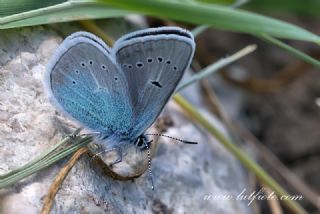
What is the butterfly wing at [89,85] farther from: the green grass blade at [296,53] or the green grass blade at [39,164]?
the green grass blade at [296,53]

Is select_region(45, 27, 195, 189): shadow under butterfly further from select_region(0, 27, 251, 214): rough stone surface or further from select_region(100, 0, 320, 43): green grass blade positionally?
select_region(100, 0, 320, 43): green grass blade

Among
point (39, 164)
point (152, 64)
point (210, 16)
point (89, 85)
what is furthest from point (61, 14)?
point (39, 164)

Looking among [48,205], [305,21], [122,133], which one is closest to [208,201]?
[122,133]

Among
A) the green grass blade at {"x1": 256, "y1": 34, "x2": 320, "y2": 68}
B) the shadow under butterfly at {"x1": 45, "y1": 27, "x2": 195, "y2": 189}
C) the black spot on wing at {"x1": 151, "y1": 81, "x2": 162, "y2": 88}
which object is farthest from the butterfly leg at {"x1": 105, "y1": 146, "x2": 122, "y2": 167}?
the green grass blade at {"x1": 256, "y1": 34, "x2": 320, "y2": 68}

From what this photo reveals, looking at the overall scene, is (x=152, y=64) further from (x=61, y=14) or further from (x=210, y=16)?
(x=61, y=14)

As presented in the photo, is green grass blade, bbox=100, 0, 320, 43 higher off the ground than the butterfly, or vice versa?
green grass blade, bbox=100, 0, 320, 43
